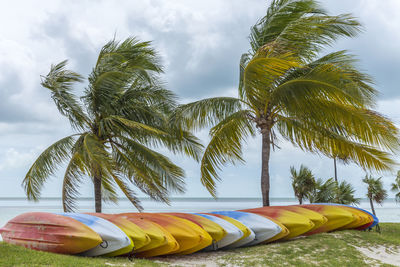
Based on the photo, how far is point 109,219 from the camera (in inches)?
279

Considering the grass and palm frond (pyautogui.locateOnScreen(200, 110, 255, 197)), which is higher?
palm frond (pyautogui.locateOnScreen(200, 110, 255, 197))

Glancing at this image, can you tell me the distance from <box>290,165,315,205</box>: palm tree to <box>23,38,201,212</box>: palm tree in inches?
204

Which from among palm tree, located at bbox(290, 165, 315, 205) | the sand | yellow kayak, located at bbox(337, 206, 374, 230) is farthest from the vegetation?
the sand

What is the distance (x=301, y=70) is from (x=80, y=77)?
19.4ft

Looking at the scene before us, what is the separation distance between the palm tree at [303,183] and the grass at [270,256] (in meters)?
5.01

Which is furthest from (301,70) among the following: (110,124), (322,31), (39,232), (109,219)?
(39,232)

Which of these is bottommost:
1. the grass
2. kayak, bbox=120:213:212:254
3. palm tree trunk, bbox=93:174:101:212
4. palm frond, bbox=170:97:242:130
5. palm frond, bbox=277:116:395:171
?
the grass

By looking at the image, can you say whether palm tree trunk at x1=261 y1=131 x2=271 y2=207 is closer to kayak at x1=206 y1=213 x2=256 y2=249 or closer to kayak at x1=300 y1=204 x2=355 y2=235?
kayak at x1=300 y1=204 x2=355 y2=235

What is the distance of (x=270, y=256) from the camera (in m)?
6.71

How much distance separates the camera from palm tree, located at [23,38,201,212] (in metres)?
9.39

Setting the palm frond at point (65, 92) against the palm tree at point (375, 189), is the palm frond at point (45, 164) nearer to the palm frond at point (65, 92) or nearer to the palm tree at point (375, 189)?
the palm frond at point (65, 92)

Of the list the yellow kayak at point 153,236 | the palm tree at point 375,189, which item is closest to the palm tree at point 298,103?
the yellow kayak at point 153,236

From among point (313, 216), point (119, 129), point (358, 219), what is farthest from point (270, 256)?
point (119, 129)

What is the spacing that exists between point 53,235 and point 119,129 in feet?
12.8
